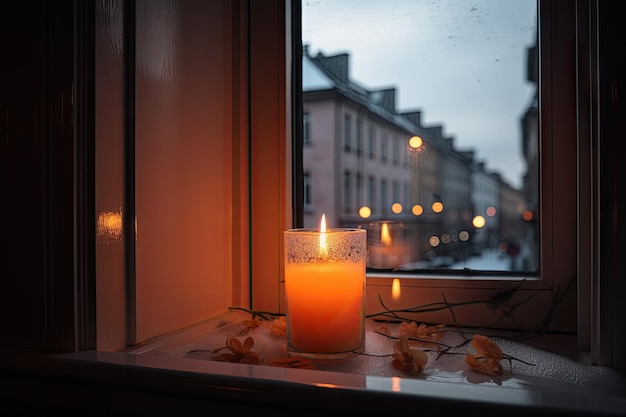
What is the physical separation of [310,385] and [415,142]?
22.8 inches

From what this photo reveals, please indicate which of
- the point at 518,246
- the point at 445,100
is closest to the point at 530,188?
the point at 518,246

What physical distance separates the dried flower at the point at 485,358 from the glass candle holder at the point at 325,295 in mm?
155

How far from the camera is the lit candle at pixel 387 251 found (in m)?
0.92

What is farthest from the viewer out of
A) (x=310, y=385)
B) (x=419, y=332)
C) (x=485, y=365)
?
(x=419, y=332)

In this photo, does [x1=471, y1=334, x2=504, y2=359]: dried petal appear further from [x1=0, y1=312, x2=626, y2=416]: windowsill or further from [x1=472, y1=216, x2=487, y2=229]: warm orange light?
[x1=472, y1=216, x2=487, y2=229]: warm orange light

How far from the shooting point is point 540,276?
79 cm

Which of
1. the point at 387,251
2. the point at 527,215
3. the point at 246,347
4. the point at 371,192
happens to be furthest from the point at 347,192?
the point at 246,347

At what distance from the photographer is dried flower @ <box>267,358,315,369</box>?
0.61m

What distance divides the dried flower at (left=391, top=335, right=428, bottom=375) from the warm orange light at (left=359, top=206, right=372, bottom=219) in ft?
1.27

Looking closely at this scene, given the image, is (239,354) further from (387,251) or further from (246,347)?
(387,251)

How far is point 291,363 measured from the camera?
61 centimetres

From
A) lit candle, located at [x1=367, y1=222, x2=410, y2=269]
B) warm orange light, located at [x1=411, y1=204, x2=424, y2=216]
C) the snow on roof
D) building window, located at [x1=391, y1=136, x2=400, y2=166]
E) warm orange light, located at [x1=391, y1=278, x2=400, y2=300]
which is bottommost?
warm orange light, located at [x1=391, y1=278, x2=400, y2=300]

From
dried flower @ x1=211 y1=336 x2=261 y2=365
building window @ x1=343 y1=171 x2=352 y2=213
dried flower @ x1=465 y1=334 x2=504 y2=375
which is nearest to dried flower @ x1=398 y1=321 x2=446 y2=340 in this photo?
dried flower @ x1=465 y1=334 x2=504 y2=375
